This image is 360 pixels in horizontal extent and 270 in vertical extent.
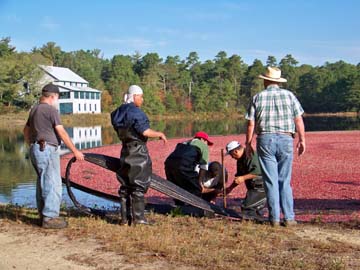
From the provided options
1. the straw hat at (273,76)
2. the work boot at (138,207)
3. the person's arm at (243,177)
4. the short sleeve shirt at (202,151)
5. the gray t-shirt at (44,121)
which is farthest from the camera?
the short sleeve shirt at (202,151)

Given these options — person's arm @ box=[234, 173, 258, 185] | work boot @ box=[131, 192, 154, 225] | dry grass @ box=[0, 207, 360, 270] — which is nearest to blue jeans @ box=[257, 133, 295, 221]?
dry grass @ box=[0, 207, 360, 270]

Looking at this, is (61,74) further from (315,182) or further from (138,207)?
(138,207)

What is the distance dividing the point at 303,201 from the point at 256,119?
523 cm

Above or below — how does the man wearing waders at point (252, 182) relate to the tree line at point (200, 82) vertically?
below

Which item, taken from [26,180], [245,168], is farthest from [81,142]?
[245,168]

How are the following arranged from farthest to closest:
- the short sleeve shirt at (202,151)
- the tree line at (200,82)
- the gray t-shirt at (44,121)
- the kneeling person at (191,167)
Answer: the tree line at (200,82)
the short sleeve shirt at (202,151)
the kneeling person at (191,167)
the gray t-shirt at (44,121)

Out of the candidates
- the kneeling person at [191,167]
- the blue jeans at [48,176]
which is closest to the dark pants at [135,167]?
the blue jeans at [48,176]

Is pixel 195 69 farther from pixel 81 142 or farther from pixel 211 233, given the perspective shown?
pixel 211 233

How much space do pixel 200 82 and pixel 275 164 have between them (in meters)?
109

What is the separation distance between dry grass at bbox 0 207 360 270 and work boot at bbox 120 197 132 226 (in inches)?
5.4

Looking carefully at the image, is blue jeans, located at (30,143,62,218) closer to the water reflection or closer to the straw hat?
the straw hat

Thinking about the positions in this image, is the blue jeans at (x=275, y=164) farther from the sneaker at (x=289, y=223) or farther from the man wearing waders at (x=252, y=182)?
the man wearing waders at (x=252, y=182)

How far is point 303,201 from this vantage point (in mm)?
11359

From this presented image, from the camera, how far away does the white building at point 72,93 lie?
3098 inches
